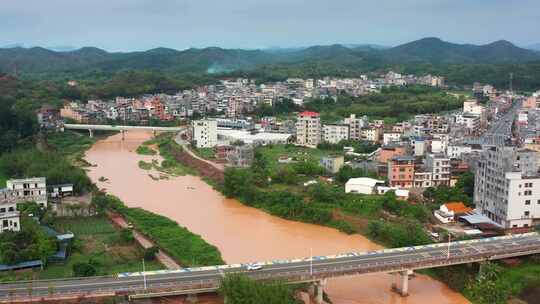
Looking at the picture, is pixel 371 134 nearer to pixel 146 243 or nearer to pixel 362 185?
pixel 362 185

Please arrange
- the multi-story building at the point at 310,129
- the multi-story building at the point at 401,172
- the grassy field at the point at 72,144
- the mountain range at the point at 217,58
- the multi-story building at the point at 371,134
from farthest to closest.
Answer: the mountain range at the point at 217,58, the multi-story building at the point at 371,134, the multi-story building at the point at 310,129, the grassy field at the point at 72,144, the multi-story building at the point at 401,172

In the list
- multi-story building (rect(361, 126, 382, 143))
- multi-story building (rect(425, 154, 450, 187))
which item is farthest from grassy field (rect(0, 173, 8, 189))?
multi-story building (rect(361, 126, 382, 143))

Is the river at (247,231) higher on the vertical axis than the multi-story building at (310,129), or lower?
lower

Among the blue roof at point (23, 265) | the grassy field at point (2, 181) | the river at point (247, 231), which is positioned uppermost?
the grassy field at point (2, 181)

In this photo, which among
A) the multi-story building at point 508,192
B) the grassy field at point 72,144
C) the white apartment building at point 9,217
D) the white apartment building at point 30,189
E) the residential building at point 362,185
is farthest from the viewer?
the grassy field at point 72,144

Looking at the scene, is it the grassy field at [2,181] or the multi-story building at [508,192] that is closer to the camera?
the multi-story building at [508,192]

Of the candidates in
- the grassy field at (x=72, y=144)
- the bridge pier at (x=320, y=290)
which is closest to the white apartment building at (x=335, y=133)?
the grassy field at (x=72, y=144)

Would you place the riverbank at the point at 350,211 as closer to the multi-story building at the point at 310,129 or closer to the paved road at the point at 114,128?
the multi-story building at the point at 310,129

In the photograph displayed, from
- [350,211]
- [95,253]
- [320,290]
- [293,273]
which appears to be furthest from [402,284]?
[95,253]
